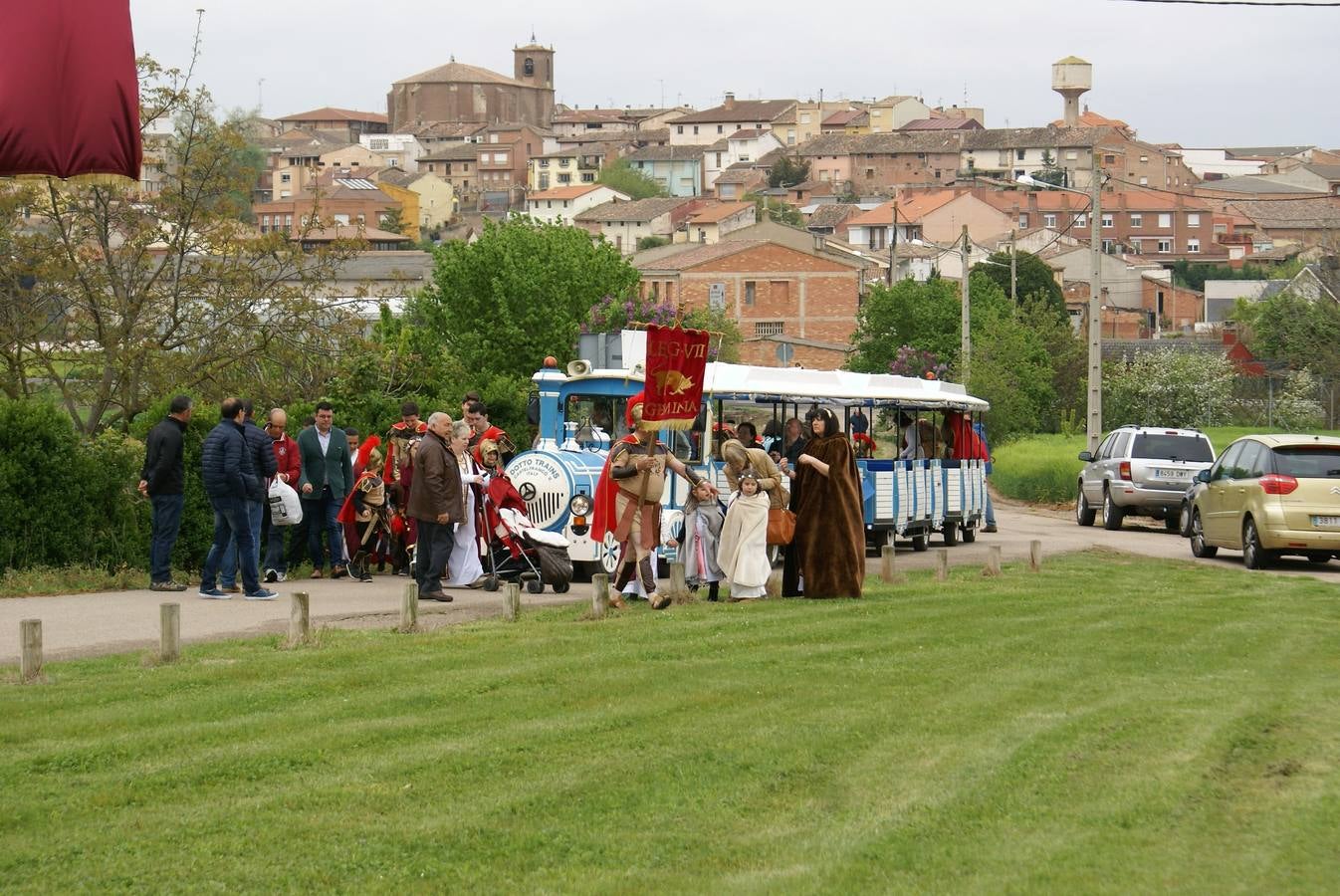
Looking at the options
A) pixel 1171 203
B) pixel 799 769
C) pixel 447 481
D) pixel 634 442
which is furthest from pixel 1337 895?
pixel 1171 203

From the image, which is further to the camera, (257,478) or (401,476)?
(401,476)

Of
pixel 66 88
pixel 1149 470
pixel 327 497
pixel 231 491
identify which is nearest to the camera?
pixel 66 88

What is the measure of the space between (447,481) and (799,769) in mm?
9112

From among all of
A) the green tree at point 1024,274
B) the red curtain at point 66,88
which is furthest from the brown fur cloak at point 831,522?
the green tree at point 1024,274

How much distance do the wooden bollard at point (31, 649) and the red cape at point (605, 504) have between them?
19.3ft

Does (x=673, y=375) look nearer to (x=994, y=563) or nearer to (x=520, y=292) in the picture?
(x=994, y=563)

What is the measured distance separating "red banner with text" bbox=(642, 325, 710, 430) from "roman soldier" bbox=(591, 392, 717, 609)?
14 centimetres

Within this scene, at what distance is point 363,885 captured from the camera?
7613 mm

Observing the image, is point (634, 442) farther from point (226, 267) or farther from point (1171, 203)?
point (1171, 203)

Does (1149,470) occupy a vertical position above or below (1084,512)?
above

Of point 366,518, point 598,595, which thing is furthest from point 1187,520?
point 598,595

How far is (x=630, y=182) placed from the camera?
193 m

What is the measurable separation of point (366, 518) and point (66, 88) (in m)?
11.2

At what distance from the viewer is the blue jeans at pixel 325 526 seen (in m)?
20.8
